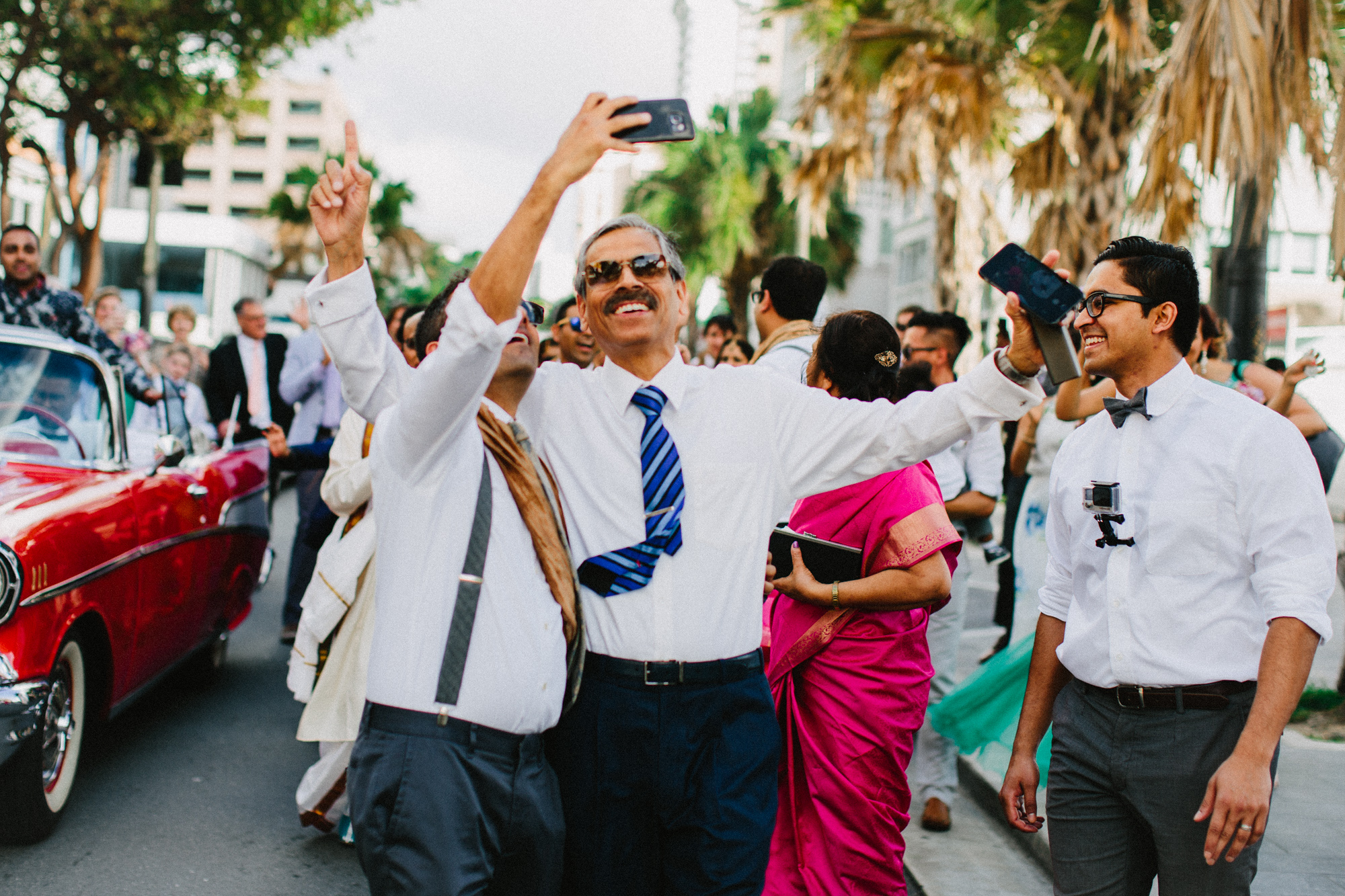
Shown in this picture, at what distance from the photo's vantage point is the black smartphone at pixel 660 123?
6.70 ft

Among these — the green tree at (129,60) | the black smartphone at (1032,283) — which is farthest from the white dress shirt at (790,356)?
the green tree at (129,60)

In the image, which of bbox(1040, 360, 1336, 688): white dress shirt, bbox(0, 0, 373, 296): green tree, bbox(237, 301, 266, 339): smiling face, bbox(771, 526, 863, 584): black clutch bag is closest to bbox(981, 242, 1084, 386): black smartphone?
bbox(1040, 360, 1336, 688): white dress shirt

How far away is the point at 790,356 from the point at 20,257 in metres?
4.90

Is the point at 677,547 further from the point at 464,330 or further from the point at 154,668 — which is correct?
the point at 154,668

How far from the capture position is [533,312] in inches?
109

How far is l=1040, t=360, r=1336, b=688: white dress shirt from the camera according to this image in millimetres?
2369

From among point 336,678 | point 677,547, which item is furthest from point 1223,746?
point 336,678

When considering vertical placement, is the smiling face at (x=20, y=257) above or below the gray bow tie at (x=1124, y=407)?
above

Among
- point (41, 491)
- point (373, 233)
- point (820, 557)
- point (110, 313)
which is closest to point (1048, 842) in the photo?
point (820, 557)

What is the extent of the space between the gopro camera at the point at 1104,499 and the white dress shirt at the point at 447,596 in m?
1.22

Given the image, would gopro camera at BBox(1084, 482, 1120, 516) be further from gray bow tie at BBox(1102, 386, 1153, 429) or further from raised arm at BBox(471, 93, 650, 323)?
raised arm at BBox(471, 93, 650, 323)

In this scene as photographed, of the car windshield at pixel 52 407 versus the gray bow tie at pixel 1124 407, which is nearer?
the gray bow tie at pixel 1124 407

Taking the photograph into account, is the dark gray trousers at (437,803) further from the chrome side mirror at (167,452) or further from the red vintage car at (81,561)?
the chrome side mirror at (167,452)

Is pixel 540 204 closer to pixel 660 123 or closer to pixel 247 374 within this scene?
pixel 660 123
